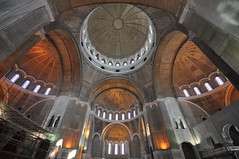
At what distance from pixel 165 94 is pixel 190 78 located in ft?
21.6

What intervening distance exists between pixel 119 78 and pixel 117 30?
1224 cm

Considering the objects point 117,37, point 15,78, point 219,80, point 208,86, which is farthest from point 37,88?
point 219,80

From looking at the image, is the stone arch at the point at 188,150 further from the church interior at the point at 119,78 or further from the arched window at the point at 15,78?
the arched window at the point at 15,78

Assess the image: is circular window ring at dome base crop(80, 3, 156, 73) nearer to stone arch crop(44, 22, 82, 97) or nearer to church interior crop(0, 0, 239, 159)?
church interior crop(0, 0, 239, 159)

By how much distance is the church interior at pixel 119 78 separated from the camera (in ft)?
19.9

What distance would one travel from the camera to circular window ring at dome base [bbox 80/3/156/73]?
21703mm

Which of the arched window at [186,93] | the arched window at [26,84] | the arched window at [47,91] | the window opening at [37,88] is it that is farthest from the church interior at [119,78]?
the arched window at [186,93]

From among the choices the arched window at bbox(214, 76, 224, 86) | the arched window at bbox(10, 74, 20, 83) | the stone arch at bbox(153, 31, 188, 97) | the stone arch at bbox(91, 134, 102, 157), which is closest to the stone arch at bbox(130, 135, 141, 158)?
the stone arch at bbox(91, 134, 102, 157)

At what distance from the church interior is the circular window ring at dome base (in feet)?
0.73

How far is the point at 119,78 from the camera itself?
69.1ft

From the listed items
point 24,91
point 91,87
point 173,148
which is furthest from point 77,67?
point 173,148

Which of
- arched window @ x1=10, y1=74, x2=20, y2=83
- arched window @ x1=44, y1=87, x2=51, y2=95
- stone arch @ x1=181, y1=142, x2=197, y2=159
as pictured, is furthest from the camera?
arched window @ x1=44, y1=87, x2=51, y2=95

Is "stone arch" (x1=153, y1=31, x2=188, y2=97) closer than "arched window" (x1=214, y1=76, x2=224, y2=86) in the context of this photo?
Yes

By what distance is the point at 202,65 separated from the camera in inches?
739
